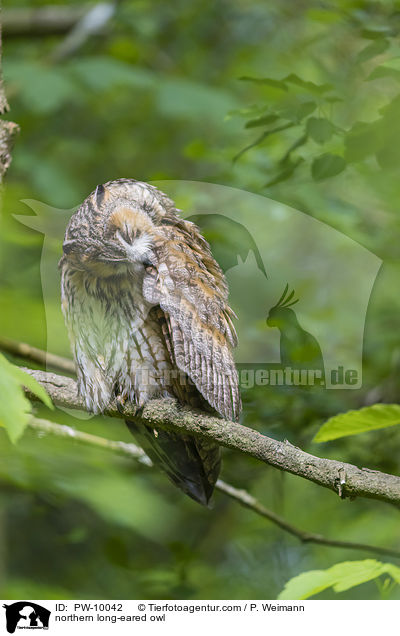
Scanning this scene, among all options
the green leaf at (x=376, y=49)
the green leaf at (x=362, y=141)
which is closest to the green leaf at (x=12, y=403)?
the green leaf at (x=362, y=141)

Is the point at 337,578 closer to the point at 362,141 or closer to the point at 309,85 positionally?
the point at 362,141

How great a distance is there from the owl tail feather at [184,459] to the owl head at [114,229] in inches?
18.9

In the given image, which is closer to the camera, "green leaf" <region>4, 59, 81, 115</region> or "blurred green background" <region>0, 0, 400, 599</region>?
"blurred green background" <region>0, 0, 400, 599</region>

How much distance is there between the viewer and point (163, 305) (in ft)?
4.64

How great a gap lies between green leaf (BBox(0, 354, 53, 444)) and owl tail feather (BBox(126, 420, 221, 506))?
773mm

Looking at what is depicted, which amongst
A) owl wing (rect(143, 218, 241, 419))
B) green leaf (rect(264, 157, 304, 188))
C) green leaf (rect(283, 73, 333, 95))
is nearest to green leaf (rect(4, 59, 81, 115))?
green leaf (rect(264, 157, 304, 188))

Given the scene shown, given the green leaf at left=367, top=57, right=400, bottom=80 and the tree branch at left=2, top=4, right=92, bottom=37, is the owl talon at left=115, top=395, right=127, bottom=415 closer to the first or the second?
the green leaf at left=367, top=57, right=400, bottom=80

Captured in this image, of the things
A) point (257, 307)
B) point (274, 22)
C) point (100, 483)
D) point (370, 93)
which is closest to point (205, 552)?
point (100, 483)

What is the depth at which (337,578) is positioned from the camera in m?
Result: 1.24

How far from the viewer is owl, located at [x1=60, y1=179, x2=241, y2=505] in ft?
4.31

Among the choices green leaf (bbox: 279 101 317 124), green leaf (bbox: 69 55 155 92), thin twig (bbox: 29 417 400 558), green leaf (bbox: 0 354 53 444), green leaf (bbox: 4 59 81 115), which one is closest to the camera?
green leaf (bbox: 0 354 53 444)

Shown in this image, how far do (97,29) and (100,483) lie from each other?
9.68 ft
